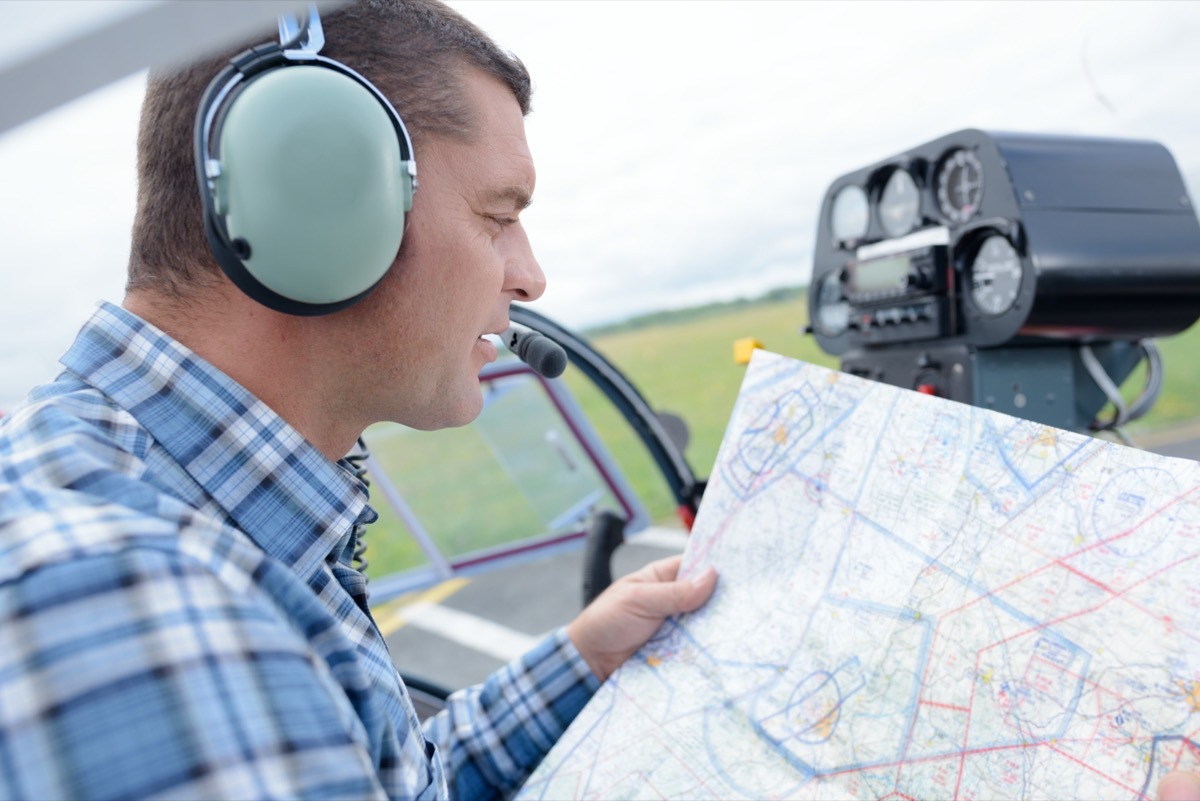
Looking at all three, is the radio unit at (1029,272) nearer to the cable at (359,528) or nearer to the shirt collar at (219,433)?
the cable at (359,528)

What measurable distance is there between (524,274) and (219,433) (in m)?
0.29

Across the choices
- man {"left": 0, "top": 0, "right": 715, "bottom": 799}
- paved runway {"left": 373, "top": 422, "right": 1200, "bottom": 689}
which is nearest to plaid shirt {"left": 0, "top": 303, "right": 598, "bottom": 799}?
man {"left": 0, "top": 0, "right": 715, "bottom": 799}

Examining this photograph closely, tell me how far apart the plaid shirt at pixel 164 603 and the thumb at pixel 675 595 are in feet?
1.13

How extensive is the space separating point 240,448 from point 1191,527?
2.10ft

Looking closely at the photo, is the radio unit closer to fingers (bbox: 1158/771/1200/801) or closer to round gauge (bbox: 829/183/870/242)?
round gauge (bbox: 829/183/870/242)

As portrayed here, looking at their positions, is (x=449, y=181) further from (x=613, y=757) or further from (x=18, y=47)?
(x=613, y=757)

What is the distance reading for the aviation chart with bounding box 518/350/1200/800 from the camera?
0.59 meters

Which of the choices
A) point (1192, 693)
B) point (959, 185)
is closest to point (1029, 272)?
point (959, 185)

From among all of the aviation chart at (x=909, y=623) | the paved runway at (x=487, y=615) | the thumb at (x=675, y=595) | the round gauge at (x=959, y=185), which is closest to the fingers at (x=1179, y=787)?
the aviation chart at (x=909, y=623)

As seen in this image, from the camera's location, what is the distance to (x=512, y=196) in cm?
73

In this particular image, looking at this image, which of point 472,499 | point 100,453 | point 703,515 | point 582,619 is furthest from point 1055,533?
point 472,499

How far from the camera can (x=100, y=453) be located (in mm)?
508

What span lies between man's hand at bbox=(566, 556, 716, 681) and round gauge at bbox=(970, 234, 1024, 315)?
3.05 ft

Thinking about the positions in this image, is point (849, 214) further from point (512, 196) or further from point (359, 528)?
point (359, 528)
